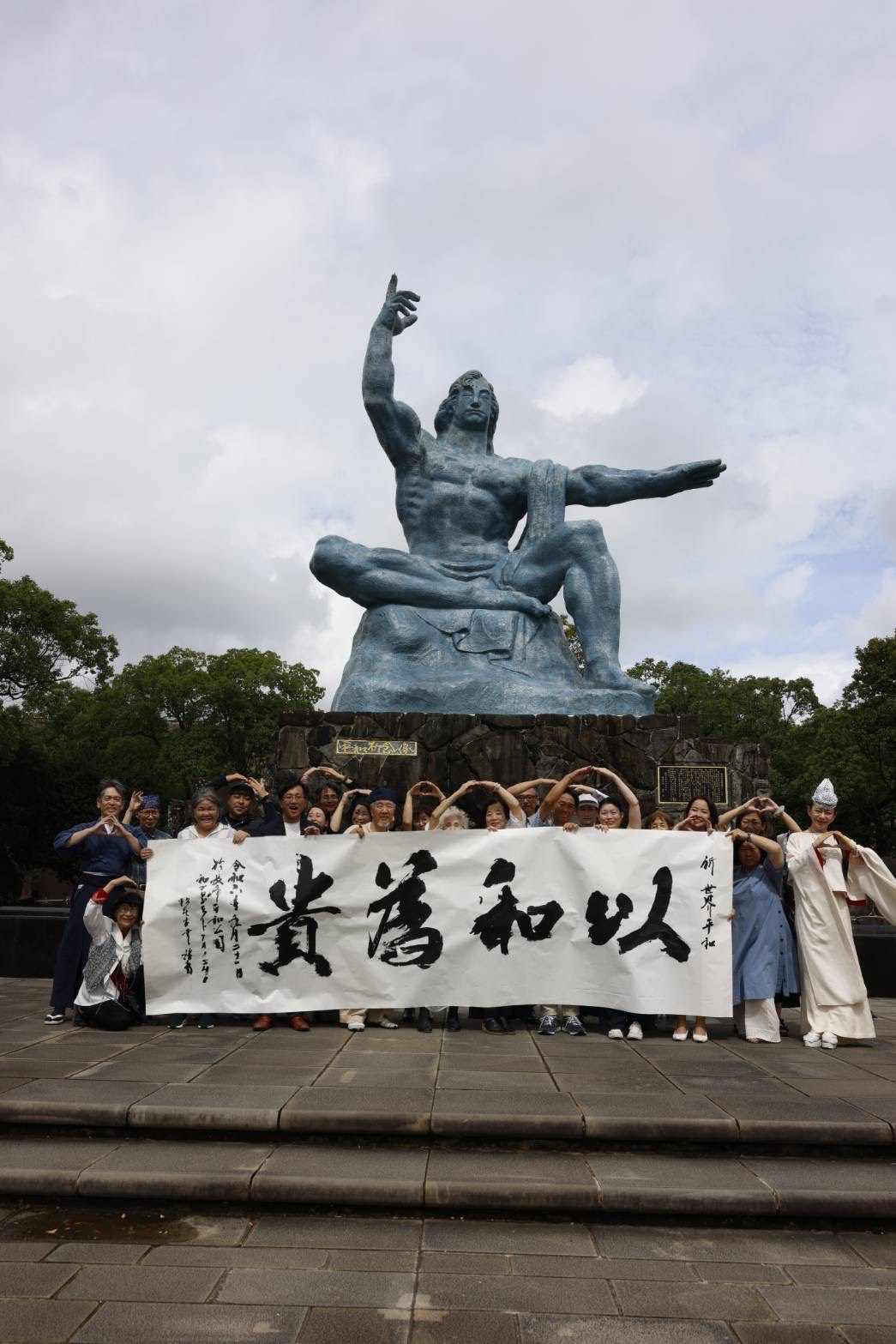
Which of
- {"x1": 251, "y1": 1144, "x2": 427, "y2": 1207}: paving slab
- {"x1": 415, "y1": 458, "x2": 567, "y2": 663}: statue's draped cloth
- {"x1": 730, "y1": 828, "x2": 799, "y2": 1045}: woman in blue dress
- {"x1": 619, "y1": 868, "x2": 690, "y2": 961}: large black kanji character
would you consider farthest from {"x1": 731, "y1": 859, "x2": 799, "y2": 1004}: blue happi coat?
{"x1": 415, "y1": 458, "x2": 567, "y2": 663}: statue's draped cloth

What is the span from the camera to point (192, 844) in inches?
251

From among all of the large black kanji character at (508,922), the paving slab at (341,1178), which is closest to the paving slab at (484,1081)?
the paving slab at (341,1178)

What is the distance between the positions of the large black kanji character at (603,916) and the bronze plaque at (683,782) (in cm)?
348

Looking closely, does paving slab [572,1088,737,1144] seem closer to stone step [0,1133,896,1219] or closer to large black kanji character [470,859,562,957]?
stone step [0,1133,896,1219]

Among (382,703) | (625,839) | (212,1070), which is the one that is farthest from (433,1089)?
(382,703)

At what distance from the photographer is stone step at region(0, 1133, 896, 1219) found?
3584 millimetres

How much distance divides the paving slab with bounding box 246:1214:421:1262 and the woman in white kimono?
3491mm

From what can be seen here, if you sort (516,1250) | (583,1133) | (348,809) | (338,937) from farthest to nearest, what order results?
(348,809) < (338,937) < (583,1133) < (516,1250)

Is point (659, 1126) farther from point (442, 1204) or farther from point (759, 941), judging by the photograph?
point (759, 941)

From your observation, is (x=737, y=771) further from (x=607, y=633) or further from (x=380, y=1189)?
(x=380, y=1189)

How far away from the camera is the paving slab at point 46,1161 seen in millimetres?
3680

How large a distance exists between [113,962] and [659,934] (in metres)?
3.45

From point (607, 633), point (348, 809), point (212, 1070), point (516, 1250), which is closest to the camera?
point (516, 1250)

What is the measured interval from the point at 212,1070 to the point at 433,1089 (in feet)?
3.86
